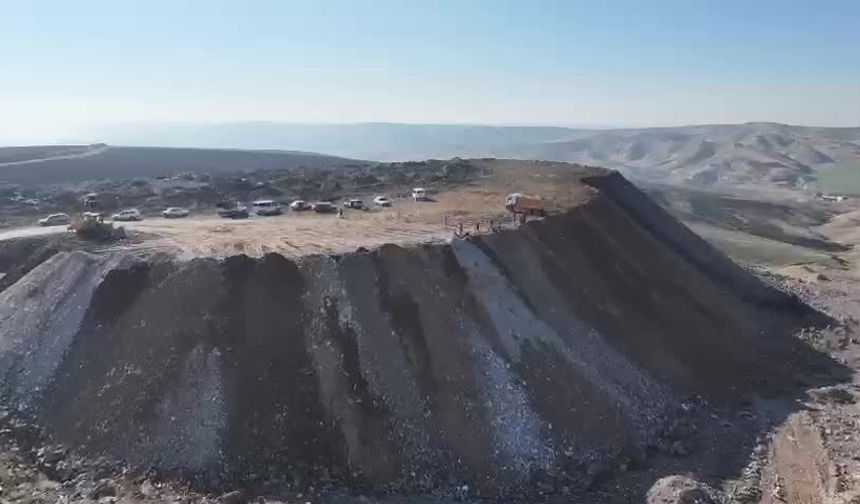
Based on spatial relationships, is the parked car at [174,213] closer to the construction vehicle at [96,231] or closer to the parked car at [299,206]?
the parked car at [299,206]

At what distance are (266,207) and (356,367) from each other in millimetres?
22677

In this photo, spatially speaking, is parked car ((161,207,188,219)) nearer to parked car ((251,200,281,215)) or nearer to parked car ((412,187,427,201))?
parked car ((251,200,281,215))

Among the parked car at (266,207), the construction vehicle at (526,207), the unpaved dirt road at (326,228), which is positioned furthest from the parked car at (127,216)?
the construction vehicle at (526,207)

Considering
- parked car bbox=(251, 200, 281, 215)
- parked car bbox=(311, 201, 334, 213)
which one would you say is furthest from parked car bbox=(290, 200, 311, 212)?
parked car bbox=(251, 200, 281, 215)

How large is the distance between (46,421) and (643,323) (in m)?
30.0

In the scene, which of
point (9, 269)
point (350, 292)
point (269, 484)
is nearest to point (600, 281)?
point (350, 292)

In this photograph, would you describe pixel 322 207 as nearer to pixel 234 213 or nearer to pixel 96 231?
pixel 234 213

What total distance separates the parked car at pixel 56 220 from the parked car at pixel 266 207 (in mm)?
12243

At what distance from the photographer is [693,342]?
40.9m

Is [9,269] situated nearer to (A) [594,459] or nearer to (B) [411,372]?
(B) [411,372]

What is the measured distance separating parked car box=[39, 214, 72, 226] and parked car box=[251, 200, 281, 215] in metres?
12.2

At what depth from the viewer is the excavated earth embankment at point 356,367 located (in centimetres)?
2842

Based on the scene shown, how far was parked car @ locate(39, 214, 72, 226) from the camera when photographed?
4792 cm

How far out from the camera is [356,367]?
101ft
